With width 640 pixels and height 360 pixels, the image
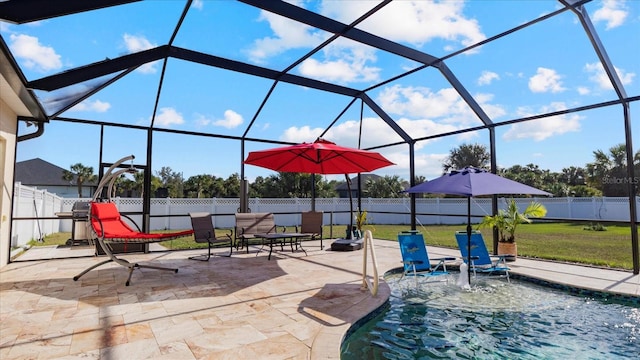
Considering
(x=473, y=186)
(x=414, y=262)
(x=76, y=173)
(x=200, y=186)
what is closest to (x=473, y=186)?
(x=473, y=186)

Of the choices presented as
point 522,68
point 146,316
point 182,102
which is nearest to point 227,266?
point 146,316

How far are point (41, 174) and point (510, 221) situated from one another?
30219 mm

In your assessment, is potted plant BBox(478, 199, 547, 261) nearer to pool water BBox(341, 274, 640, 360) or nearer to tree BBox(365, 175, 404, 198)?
pool water BBox(341, 274, 640, 360)

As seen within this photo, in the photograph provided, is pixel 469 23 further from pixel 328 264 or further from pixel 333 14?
pixel 328 264

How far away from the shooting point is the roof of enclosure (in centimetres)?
441

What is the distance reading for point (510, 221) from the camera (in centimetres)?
620

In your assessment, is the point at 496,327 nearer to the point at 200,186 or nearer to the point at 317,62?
the point at 317,62

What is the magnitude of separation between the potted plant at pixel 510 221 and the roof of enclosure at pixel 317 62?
167 centimetres

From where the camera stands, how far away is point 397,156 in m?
9.38

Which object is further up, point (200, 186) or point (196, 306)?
point (200, 186)

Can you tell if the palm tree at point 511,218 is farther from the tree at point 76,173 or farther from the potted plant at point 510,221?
the tree at point 76,173

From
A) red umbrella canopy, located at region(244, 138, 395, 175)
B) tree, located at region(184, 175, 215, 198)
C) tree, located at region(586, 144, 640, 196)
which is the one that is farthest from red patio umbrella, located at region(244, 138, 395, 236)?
tree, located at region(586, 144, 640, 196)

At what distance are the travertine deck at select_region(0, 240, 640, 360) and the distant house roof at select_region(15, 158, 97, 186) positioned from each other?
2271 centimetres

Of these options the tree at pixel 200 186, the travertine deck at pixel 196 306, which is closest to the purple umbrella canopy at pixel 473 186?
the travertine deck at pixel 196 306
